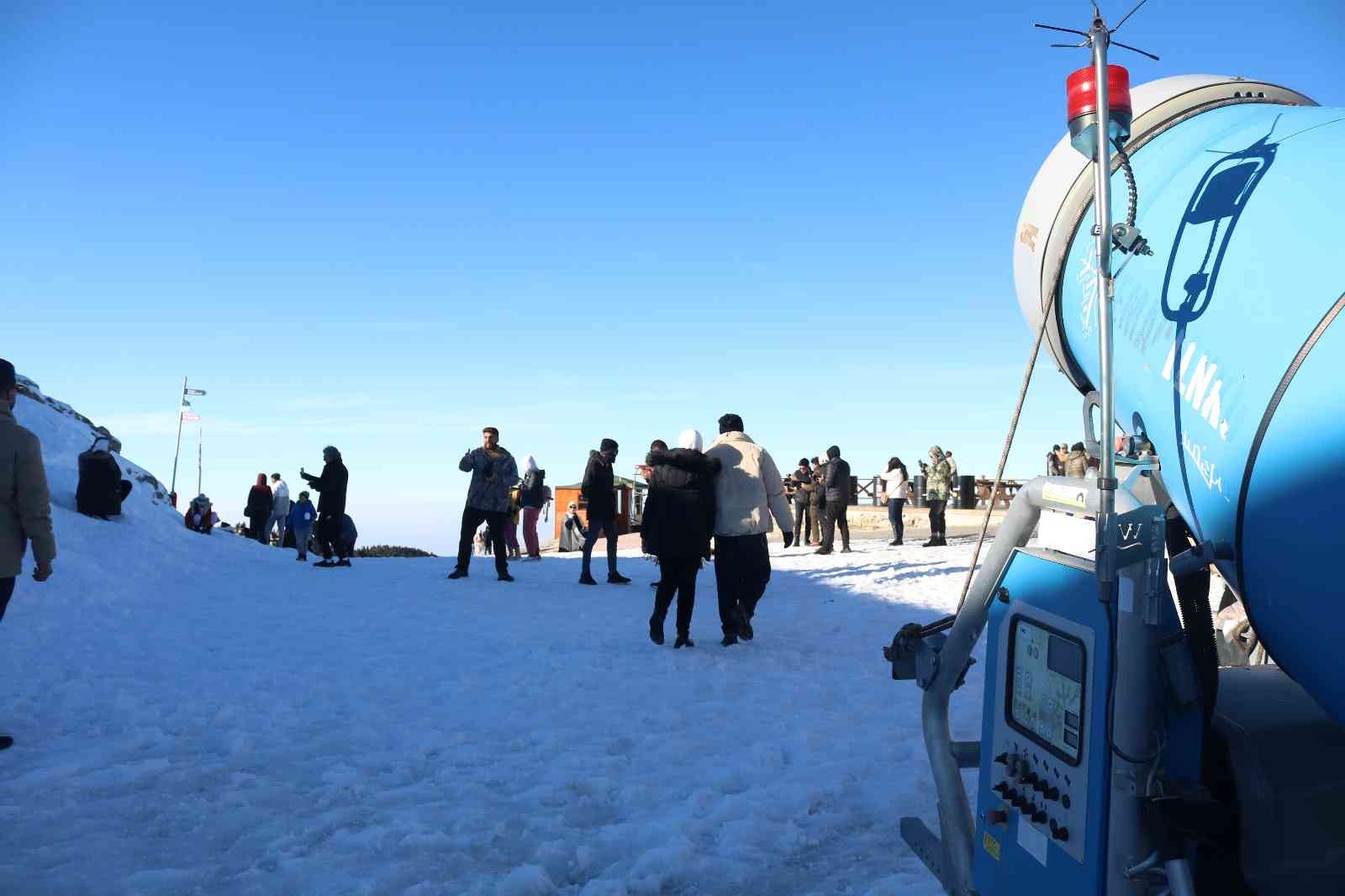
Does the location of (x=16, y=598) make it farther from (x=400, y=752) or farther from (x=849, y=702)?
(x=849, y=702)

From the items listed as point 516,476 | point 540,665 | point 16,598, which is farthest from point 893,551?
point 16,598

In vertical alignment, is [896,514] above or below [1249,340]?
below

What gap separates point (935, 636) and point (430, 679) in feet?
16.0

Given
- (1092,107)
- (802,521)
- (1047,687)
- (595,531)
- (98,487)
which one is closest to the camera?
(1047,687)

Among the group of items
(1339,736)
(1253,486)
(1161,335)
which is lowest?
(1339,736)

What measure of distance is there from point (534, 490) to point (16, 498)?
429 inches

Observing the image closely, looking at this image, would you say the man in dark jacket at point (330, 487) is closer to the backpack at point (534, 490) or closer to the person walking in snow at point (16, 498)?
the backpack at point (534, 490)

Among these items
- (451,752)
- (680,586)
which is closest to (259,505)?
(680,586)

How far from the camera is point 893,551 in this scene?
17328 mm

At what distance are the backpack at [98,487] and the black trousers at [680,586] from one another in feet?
36.2

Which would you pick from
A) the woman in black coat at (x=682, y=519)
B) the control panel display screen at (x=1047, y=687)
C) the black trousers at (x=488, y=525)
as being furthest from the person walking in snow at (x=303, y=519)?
the control panel display screen at (x=1047, y=687)

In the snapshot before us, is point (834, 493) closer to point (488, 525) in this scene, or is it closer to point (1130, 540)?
point (488, 525)

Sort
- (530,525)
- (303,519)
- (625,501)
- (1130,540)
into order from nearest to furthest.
A: (1130,540) < (530,525) < (303,519) < (625,501)

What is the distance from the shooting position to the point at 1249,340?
7.68ft
